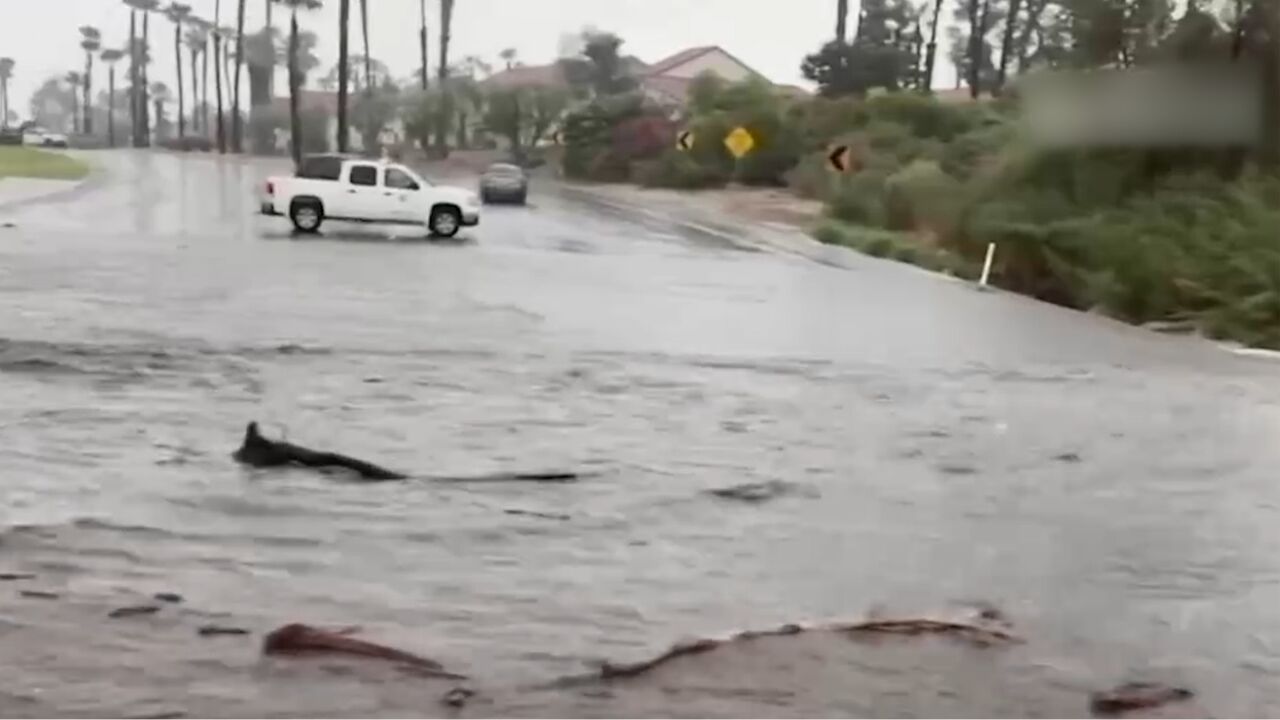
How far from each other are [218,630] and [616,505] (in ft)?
11.0

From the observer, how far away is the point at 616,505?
10.3 meters

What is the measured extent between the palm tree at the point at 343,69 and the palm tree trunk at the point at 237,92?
5.75 m

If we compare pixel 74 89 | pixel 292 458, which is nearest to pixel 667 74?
pixel 74 89

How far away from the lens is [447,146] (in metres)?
56.1

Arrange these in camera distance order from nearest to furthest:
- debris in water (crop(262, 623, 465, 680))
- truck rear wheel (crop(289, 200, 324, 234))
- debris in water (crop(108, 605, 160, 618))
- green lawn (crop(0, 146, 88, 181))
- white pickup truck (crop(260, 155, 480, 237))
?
debris in water (crop(262, 623, 465, 680)) < debris in water (crop(108, 605, 160, 618)) < truck rear wheel (crop(289, 200, 324, 234)) < white pickup truck (crop(260, 155, 480, 237)) < green lawn (crop(0, 146, 88, 181))

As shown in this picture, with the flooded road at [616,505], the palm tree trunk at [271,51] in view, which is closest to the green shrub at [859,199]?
the flooded road at [616,505]

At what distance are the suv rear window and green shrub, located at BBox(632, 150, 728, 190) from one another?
74.1ft

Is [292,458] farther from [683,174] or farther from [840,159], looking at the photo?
[683,174]

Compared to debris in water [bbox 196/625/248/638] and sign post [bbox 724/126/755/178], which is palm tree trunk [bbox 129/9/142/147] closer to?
sign post [bbox 724/126/755/178]

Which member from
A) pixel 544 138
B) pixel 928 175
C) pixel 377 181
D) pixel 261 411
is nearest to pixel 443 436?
pixel 261 411

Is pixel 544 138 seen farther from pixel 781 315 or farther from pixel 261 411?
pixel 261 411

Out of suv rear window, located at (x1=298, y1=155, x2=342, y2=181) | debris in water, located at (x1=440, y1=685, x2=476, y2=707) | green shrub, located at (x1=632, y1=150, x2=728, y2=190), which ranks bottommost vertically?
green shrub, located at (x1=632, y1=150, x2=728, y2=190)

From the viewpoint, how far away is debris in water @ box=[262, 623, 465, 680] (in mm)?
6879

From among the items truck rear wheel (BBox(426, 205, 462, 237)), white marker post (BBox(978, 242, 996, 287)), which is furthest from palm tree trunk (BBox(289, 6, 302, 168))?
white marker post (BBox(978, 242, 996, 287))
